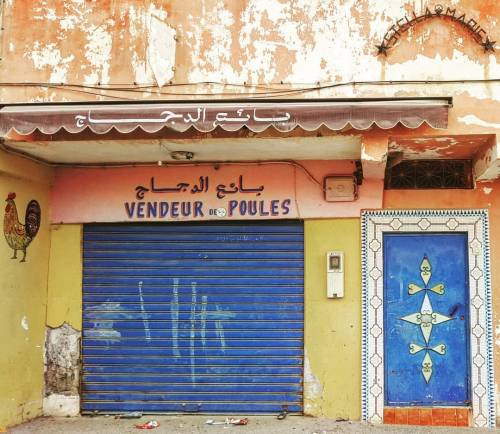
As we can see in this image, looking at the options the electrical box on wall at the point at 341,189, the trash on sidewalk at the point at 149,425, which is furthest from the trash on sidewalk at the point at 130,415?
the electrical box on wall at the point at 341,189

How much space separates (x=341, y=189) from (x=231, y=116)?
1786mm

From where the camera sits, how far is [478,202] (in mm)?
6633

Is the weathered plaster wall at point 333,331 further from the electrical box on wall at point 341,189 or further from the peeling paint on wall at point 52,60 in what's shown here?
the peeling paint on wall at point 52,60

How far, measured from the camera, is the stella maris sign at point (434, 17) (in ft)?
19.8

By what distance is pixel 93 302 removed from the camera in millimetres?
7047

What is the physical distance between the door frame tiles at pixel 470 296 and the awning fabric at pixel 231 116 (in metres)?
1.51

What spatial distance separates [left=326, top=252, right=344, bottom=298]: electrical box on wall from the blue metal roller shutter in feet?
1.11

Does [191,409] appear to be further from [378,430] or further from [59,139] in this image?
[59,139]

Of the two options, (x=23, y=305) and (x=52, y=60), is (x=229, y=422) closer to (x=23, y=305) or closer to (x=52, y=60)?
(x=23, y=305)

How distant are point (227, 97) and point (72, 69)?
63.8 inches

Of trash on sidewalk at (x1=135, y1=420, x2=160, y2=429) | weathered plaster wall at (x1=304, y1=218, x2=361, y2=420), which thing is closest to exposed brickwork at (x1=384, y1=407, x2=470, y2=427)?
weathered plaster wall at (x1=304, y1=218, x2=361, y2=420)

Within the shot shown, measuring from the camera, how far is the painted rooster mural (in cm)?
645

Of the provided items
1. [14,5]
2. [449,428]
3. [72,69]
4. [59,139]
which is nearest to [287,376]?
[449,428]

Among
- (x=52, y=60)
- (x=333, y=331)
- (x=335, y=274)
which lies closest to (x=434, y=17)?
(x=335, y=274)
